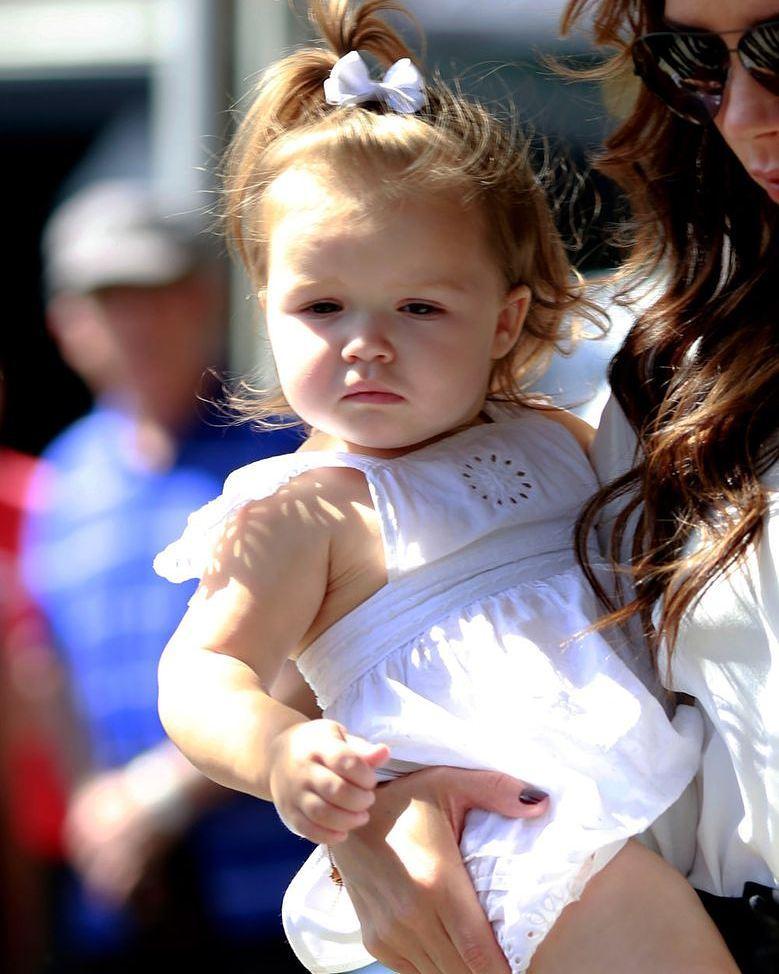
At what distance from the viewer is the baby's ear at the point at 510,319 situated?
193cm

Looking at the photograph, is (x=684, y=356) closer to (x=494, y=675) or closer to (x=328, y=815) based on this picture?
(x=494, y=675)

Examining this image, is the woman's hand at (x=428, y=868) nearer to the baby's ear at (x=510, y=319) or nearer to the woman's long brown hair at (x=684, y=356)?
the woman's long brown hair at (x=684, y=356)

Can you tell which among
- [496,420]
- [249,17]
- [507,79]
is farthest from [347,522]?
[249,17]

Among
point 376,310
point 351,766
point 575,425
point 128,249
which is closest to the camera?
point 351,766

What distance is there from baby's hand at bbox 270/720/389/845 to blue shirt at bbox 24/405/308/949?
1630 millimetres

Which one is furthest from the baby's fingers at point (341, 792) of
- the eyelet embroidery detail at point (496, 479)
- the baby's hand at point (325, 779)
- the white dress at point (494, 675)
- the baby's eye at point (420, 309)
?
the baby's eye at point (420, 309)

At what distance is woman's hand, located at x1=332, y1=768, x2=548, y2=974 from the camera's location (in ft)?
5.29

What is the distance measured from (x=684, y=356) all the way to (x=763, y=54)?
0.37 meters

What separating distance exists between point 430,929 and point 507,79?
2.77 m

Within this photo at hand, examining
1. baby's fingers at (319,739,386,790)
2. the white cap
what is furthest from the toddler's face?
the white cap

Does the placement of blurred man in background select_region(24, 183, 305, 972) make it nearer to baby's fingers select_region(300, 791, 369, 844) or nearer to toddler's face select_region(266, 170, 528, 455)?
toddler's face select_region(266, 170, 528, 455)

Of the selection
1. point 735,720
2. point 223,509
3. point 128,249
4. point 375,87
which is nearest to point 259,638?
point 223,509

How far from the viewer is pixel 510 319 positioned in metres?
1.95

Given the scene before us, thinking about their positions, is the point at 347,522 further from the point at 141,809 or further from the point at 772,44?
the point at 141,809
